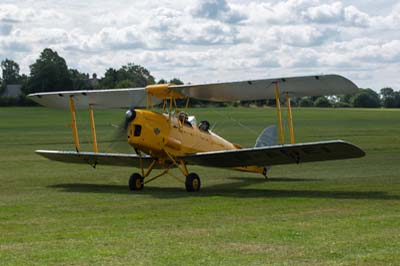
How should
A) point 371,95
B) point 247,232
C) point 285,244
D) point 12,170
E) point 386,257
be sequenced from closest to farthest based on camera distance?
point 386,257 → point 285,244 → point 247,232 → point 12,170 → point 371,95

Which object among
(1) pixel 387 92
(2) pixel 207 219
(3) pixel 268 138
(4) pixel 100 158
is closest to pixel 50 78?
(3) pixel 268 138

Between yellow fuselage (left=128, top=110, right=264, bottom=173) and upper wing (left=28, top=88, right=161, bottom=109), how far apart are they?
1.26 metres

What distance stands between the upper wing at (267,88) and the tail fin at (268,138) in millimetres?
2266

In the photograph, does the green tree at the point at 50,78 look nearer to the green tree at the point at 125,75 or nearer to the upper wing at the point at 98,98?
the green tree at the point at 125,75

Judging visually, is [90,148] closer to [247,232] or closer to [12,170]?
[12,170]

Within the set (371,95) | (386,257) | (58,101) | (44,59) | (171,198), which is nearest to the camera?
(386,257)

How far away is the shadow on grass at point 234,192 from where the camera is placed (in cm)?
1379

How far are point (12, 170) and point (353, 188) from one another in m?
9.46

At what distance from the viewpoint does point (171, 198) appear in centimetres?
Answer: 1394

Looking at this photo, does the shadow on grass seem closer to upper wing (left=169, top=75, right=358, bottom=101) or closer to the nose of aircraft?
the nose of aircraft

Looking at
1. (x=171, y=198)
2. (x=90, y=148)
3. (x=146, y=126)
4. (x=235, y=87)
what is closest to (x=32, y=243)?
(x=171, y=198)

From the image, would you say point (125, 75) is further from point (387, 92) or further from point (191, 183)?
point (387, 92)

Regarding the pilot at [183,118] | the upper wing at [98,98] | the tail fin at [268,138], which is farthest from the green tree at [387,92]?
the pilot at [183,118]

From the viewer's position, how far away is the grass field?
7797 mm
